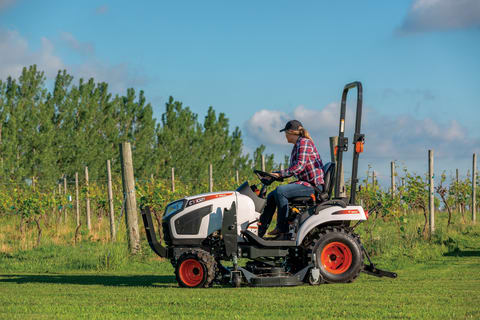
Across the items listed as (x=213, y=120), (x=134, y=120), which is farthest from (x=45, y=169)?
(x=213, y=120)

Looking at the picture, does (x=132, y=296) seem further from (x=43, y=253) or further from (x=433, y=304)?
(x=43, y=253)

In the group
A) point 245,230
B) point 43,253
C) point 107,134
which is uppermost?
point 107,134

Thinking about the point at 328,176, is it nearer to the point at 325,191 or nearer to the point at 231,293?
the point at 325,191

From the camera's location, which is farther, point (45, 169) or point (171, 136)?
point (171, 136)

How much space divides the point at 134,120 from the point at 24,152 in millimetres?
11113

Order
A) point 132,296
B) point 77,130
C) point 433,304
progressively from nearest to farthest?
point 433,304 → point 132,296 → point 77,130

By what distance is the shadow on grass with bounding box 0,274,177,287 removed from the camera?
10766 mm

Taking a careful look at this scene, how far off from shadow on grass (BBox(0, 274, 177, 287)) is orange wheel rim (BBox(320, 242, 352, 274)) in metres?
2.27

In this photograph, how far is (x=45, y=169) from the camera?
3666cm

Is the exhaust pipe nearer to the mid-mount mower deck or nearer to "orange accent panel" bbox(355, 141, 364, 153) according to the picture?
the mid-mount mower deck

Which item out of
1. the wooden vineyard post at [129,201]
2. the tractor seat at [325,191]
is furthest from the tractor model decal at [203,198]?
the wooden vineyard post at [129,201]

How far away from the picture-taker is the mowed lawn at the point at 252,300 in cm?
707

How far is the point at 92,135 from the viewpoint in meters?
41.7

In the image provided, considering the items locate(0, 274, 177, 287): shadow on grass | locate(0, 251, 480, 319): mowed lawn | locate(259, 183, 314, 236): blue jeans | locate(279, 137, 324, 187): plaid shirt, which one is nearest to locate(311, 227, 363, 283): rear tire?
locate(0, 251, 480, 319): mowed lawn
